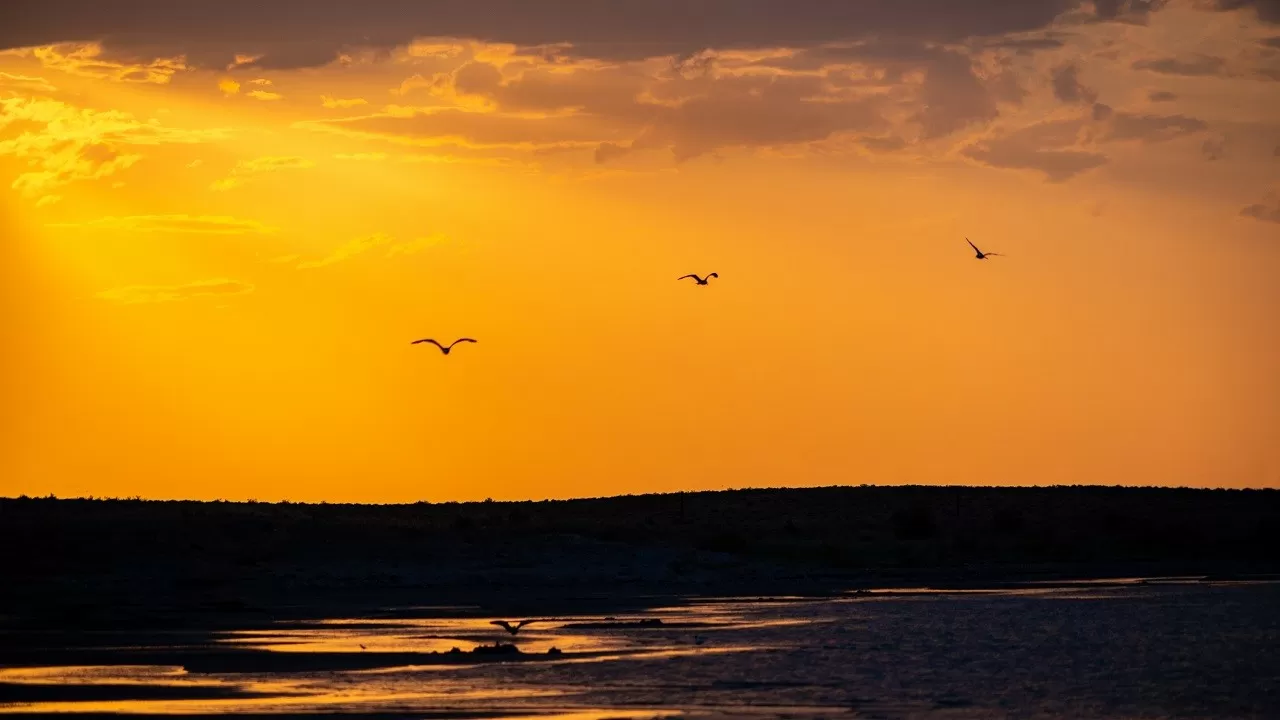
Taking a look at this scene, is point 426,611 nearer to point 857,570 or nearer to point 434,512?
point 857,570

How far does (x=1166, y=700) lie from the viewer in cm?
3497

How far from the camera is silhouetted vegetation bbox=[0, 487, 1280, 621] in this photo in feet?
212

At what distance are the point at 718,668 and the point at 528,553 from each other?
118 feet

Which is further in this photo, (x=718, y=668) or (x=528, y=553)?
(x=528, y=553)

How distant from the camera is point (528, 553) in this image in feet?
244

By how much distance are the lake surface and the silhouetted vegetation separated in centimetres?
1201

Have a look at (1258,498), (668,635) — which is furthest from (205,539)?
(1258,498)

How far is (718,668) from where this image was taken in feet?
127

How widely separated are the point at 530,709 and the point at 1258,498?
135457 mm

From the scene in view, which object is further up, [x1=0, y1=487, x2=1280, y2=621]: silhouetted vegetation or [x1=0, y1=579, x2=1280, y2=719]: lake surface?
[x1=0, y1=487, x2=1280, y2=621]: silhouetted vegetation

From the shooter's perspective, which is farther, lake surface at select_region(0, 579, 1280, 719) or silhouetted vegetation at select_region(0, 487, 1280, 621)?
silhouetted vegetation at select_region(0, 487, 1280, 621)

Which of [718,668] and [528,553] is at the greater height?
[528,553]

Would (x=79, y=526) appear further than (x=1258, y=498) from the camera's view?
No

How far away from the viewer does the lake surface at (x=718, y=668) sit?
110 feet
